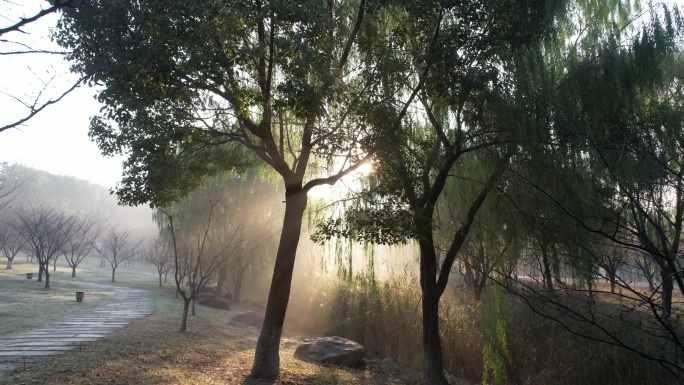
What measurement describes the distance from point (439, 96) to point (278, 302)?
12.0 ft

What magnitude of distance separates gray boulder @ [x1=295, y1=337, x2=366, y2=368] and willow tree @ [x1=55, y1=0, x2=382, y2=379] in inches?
89.4

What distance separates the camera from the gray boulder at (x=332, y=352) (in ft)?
26.2

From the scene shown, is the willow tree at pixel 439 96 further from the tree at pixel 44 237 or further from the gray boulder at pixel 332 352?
the tree at pixel 44 237

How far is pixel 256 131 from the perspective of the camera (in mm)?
5902

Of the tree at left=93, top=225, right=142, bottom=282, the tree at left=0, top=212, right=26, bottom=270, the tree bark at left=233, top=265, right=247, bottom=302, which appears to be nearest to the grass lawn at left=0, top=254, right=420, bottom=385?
the tree bark at left=233, top=265, right=247, bottom=302

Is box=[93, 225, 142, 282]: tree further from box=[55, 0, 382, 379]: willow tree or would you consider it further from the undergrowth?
box=[55, 0, 382, 379]: willow tree

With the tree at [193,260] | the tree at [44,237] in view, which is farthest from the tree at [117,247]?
the tree at [193,260]

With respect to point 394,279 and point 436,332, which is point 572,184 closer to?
point 436,332

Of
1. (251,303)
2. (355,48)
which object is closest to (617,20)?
(355,48)

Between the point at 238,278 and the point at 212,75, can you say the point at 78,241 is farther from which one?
the point at 212,75

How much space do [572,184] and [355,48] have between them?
4.02 metres

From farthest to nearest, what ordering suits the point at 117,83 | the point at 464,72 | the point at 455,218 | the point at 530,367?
1. the point at 455,218
2. the point at 530,367
3. the point at 464,72
4. the point at 117,83

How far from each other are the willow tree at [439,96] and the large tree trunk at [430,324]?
0.02 m

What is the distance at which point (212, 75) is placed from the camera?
4.83 metres
